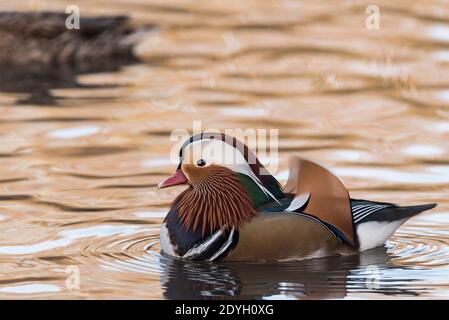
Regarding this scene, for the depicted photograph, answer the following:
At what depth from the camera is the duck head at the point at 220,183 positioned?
27.1ft

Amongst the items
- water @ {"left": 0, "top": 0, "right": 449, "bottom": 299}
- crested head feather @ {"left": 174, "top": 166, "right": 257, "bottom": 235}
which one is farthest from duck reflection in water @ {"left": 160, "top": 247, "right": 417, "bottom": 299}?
crested head feather @ {"left": 174, "top": 166, "right": 257, "bottom": 235}

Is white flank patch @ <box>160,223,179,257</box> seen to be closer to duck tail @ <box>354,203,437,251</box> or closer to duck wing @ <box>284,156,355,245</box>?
duck wing @ <box>284,156,355,245</box>

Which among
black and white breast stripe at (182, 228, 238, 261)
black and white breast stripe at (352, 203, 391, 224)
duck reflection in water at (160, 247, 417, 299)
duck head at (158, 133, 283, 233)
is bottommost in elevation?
duck reflection in water at (160, 247, 417, 299)

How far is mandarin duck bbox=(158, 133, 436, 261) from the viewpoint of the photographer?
8.20 m

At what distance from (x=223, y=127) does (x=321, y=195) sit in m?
4.07

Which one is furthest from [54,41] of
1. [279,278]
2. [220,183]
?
[279,278]

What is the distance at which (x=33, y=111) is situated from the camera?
513 inches

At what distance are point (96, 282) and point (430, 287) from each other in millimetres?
1779

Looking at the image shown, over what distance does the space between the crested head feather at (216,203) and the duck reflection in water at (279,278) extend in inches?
9.2

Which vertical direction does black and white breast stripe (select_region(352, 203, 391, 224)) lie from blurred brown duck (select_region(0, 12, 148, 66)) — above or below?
below

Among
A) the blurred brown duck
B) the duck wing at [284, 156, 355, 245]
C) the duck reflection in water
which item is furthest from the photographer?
the blurred brown duck

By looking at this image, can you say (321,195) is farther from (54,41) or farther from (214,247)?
(54,41)

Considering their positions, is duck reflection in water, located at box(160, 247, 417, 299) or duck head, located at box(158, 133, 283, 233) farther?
duck head, located at box(158, 133, 283, 233)

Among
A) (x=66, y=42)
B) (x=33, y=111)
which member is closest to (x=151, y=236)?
(x=33, y=111)
